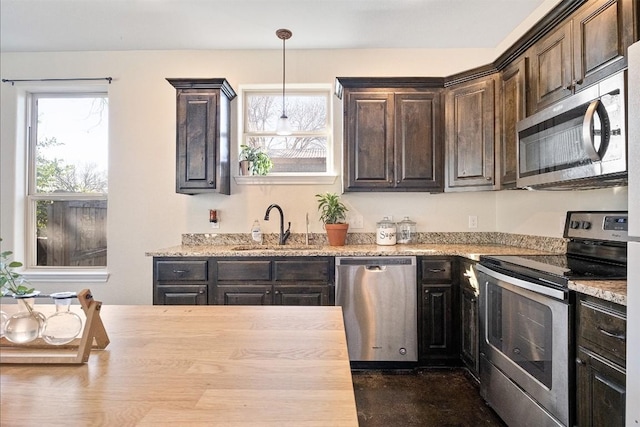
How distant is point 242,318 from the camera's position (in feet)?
4.12

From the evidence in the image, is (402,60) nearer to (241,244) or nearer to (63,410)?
(241,244)

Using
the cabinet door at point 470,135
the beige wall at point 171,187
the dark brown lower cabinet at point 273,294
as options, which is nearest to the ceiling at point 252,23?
the beige wall at point 171,187

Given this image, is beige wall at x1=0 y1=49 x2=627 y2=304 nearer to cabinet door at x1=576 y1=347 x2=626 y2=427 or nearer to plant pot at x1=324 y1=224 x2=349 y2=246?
plant pot at x1=324 y1=224 x2=349 y2=246

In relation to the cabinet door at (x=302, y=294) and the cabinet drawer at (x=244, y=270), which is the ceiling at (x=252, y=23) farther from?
the cabinet door at (x=302, y=294)

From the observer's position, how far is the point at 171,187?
11.2 ft

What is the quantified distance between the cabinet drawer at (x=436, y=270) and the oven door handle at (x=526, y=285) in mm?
457

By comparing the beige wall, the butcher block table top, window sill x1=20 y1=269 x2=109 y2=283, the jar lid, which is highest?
the beige wall

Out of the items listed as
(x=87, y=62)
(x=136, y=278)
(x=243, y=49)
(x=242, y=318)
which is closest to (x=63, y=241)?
(x=136, y=278)

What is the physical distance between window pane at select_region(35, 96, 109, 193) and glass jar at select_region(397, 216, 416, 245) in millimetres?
2867

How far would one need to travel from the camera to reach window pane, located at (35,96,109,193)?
3.52 meters

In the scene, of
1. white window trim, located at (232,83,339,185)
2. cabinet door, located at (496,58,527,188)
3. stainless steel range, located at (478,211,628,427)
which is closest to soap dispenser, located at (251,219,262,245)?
white window trim, located at (232,83,339,185)

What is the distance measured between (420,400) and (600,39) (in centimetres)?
230

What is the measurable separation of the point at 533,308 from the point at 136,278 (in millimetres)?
3241

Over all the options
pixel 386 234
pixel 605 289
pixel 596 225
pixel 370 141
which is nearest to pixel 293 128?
pixel 370 141
